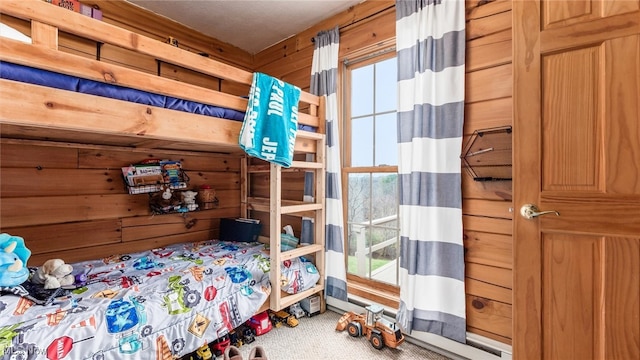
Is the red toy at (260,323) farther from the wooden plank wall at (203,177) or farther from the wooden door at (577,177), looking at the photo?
the wooden door at (577,177)

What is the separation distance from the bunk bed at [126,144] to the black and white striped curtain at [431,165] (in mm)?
728

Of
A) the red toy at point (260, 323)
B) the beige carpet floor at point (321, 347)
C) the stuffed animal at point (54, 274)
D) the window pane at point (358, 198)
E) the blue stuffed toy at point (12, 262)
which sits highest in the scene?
the window pane at point (358, 198)

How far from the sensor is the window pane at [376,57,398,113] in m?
2.21

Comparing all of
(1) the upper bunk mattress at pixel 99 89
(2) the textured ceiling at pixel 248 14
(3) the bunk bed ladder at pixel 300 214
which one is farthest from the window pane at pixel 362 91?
(1) the upper bunk mattress at pixel 99 89

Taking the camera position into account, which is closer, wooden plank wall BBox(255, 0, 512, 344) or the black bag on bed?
wooden plank wall BBox(255, 0, 512, 344)

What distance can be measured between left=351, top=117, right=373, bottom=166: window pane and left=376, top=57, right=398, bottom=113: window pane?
0.16 metres

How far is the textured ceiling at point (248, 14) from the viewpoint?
2332 mm

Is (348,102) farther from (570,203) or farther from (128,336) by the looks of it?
(128,336)

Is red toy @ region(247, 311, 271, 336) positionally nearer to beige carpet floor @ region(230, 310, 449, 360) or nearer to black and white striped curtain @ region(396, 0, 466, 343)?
beige carpet floor @ region(230, 310, 449, 360)

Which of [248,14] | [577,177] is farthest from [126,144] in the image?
[577,177]

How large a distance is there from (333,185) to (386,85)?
0.89 m

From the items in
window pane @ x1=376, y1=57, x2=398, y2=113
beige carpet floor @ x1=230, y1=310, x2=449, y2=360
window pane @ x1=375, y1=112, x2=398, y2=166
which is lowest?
beige carpet floor @ x1=230, y1=310, x2=449, y2=360

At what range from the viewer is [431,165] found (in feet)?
5.92

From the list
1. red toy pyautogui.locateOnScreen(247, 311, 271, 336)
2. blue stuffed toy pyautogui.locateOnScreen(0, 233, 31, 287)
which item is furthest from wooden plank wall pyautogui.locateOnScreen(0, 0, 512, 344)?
red toy pyautogui.locateOnScreen(247, 311, 271, 336)
